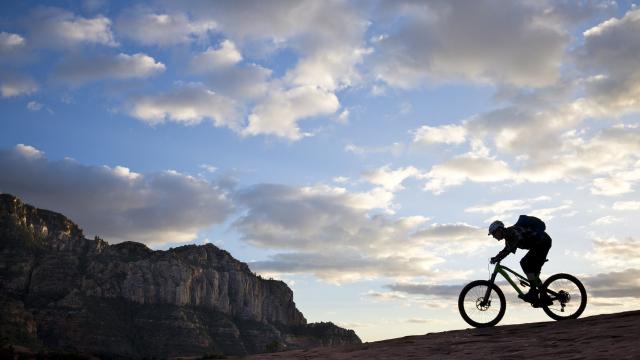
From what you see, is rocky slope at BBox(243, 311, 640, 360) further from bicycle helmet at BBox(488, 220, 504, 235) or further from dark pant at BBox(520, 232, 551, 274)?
bicycle helmet at BBox(488, 220, 504, 235)

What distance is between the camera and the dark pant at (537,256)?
1337 cm

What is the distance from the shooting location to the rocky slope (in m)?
9.26

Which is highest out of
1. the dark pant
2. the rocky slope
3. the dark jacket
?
the dark jacket

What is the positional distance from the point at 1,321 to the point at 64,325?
3111 centimetres

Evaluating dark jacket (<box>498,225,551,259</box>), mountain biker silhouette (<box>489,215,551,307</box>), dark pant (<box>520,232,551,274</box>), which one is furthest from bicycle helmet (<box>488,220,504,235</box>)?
dark pant (<box>520,232,551,274</box>)

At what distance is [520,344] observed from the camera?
412 inches

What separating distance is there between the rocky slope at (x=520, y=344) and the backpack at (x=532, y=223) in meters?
2.17

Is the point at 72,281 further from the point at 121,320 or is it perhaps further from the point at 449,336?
the point at 449,336

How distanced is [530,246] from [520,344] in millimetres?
3512

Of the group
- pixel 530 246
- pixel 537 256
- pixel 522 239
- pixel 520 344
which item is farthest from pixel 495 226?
pixel 520 344

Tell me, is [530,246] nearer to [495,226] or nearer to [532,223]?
[532,223]

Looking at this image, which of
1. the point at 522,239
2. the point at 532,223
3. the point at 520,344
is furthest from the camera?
the point at 532,223

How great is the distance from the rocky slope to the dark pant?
1.27m

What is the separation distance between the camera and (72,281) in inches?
7544
